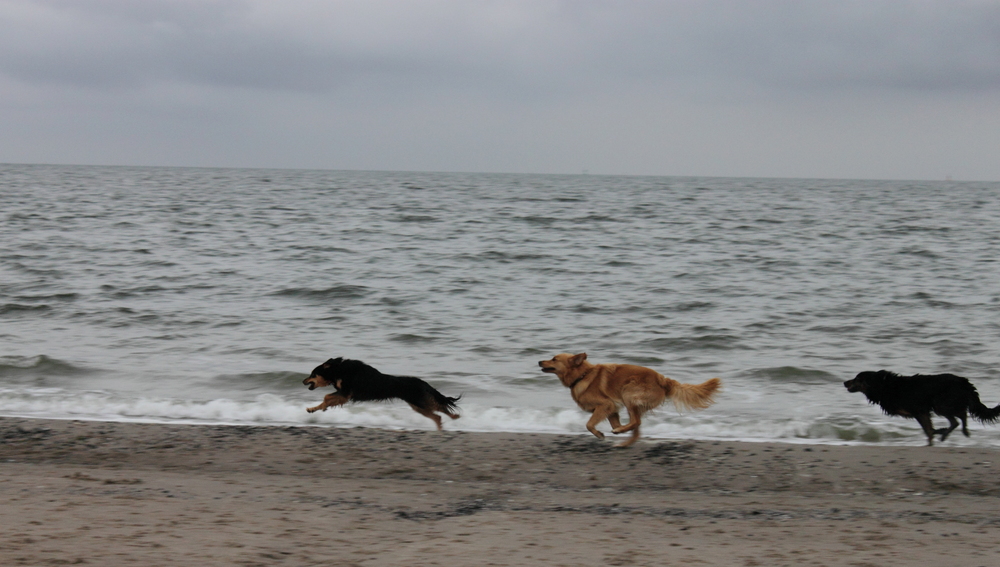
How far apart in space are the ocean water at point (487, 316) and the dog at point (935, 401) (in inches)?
11.0

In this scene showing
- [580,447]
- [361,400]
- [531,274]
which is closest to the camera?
[580,447]

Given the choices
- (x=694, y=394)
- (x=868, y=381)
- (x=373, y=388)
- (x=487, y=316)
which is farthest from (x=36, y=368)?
(x=868, y=381)

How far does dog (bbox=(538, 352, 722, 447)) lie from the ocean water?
92cm

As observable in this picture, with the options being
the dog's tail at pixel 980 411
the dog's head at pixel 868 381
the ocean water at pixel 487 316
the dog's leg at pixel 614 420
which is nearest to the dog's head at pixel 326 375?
the ocean water at pixel 487 316

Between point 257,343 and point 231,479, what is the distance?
6.62 metres

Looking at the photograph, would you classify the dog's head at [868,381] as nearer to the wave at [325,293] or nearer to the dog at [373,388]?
the dog at [373,388]

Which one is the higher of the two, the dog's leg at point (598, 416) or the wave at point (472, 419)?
the dog's leg at point (598, 416)

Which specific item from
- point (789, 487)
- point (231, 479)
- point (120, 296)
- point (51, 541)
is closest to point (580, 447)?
point (789, 487)

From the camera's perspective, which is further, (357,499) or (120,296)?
(120,296)

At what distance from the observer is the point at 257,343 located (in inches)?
477

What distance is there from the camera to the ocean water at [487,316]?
876cm

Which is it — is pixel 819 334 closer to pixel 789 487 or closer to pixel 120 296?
pixel 789 487

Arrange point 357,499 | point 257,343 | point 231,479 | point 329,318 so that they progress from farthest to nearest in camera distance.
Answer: point 329,318, point 257,343, point 231,479, point 357,499

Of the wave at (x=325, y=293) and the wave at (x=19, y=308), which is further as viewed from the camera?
the wave at (x=325, y=293)
